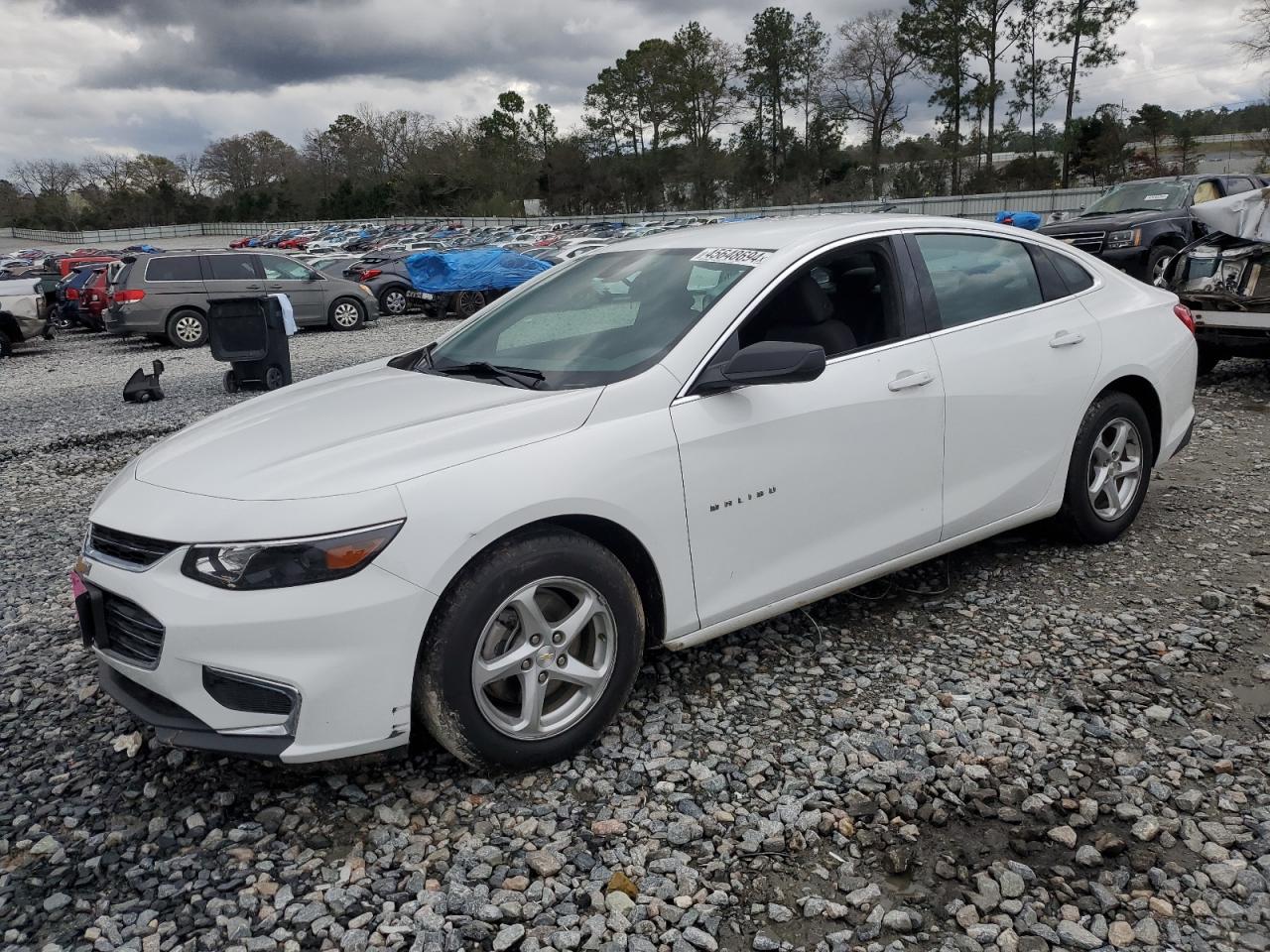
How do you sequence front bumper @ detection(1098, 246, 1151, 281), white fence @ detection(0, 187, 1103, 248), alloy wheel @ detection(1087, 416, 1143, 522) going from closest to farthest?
alloy wheel @ detection(1087, 416, 1143, 522) < front bumper @ detection(1098, 246, 1151, 281) < white fence @ detection(0, 187, 1103, 248)

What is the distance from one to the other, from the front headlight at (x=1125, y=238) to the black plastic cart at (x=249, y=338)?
1173cm

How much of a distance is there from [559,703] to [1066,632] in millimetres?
2172

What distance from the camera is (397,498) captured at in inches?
103

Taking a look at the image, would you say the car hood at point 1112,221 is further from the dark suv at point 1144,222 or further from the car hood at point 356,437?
the car hood at point 356,437

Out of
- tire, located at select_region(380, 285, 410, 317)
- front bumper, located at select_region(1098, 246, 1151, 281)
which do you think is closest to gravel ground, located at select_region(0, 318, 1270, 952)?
front bumper, located at select_region(1098, 246, 1151, 281)

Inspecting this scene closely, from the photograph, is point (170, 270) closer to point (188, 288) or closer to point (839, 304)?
point (188, 288)

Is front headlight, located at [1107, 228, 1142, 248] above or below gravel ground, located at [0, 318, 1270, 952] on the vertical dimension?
above

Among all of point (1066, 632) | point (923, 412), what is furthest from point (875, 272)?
point (1066, 632)

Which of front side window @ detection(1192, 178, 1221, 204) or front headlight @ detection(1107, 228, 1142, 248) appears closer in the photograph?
front headlight @ detection(1107, 228, 1142, 248)

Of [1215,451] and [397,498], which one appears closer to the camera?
[397,498]

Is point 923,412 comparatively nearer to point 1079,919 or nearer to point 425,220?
point 1079,919

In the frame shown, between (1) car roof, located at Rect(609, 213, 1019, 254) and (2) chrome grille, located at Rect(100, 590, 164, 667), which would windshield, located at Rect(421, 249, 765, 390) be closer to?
(1) car roof, located at Rect(609, 213, 1019, 254)

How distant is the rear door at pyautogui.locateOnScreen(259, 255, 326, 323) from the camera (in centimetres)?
1859

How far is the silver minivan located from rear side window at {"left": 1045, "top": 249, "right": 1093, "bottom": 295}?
15763 mm
